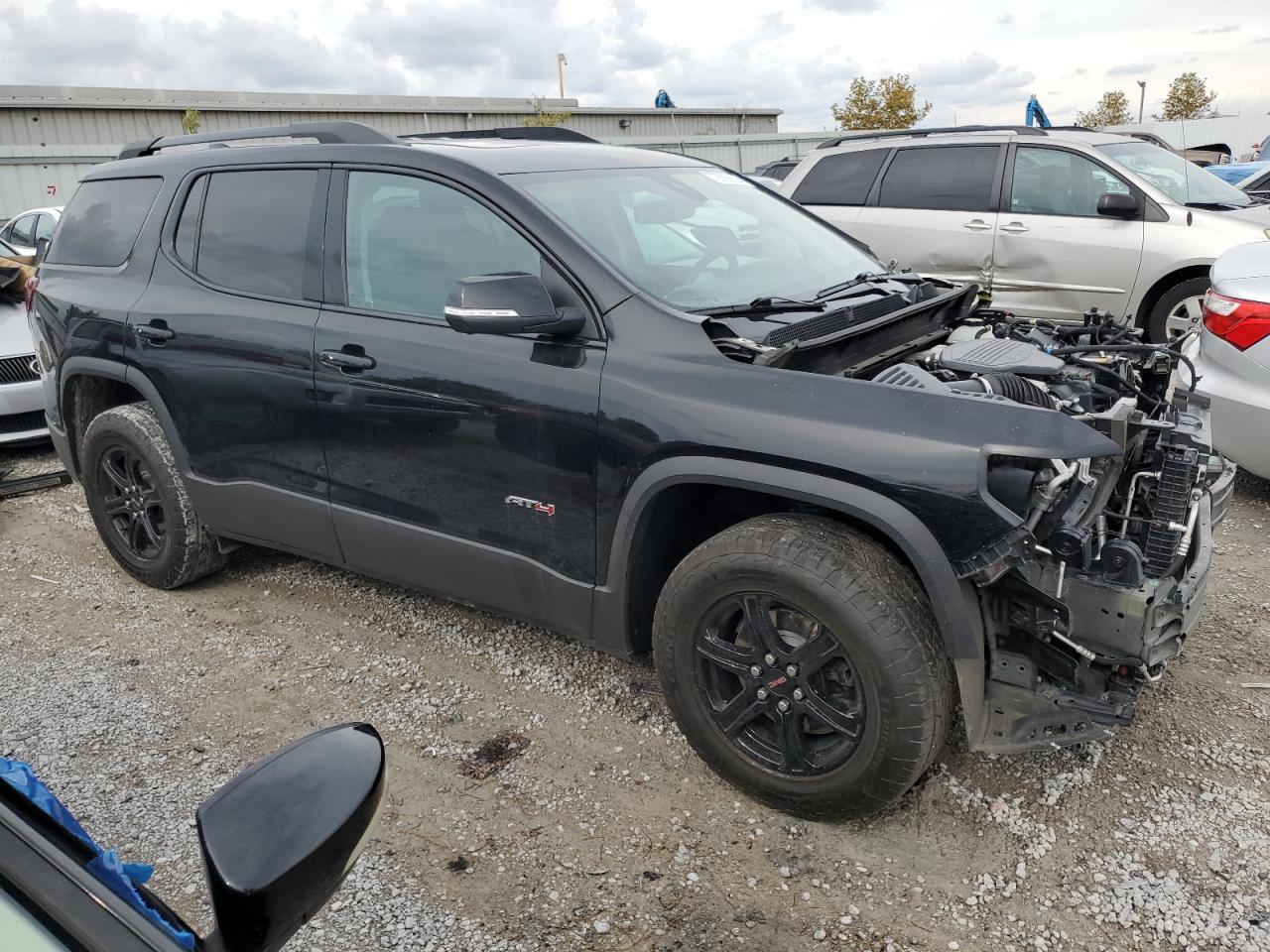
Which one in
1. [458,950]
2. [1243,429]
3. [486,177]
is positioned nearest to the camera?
[458,950]

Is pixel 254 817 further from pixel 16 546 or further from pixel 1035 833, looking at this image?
pixel 16 546

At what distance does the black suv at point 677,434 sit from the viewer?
2453mm

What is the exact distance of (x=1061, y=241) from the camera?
7.10 meters

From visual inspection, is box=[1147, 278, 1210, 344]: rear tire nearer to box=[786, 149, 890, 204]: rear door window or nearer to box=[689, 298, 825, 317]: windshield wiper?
box=[786, 149, 890, 204]: rear door window

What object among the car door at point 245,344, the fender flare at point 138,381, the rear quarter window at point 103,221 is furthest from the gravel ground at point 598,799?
the rear quarter window at point 103,221

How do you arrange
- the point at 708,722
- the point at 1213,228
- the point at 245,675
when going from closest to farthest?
the point at 708,722
the point at 245,675
the point at 1213,228

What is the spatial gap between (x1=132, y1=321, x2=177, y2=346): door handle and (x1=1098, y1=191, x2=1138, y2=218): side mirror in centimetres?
615

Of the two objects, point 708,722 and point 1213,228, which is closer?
point 708,722

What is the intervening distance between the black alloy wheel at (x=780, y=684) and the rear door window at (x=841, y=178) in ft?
20.1

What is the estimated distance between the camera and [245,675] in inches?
145

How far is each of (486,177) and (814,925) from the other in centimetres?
241

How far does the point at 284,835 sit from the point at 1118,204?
7.23 metres

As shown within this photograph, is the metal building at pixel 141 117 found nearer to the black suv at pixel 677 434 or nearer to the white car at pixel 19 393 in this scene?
the white car at pixel 19 393

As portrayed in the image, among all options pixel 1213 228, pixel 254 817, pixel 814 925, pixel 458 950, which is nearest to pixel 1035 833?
pixel 814 925
